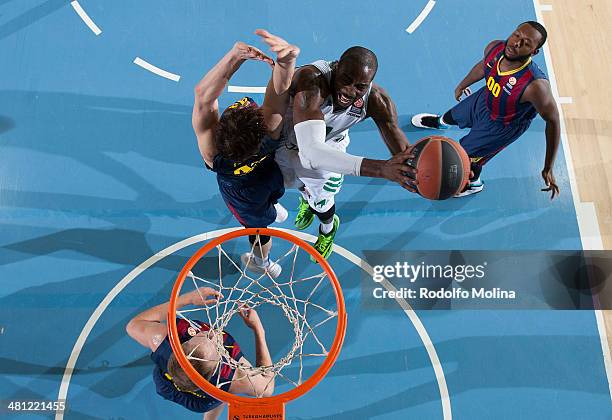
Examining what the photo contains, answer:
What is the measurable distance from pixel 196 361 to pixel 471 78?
2.84 m

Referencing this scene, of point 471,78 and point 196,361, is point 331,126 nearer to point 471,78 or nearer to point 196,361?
point 471,78

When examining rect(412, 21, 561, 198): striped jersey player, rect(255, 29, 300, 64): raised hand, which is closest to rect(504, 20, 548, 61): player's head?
rect(412, 21, 561, 198): striped jersey player

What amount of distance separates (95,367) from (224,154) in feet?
5.79

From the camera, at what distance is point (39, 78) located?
5.14 metres

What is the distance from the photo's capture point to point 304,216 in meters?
4.66

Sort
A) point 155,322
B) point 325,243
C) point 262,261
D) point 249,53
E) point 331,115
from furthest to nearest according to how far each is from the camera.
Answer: point 325,243 < point 262,261 < point 155,322 < point 331,115 < point 249,53

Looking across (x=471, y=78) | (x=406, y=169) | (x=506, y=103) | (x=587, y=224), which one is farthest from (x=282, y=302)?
(x=587, y=224)

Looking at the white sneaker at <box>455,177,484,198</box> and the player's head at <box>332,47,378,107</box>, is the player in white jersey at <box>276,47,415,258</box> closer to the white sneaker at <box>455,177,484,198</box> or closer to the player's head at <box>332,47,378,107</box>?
the player's head at <box>332,47,378,107</box>

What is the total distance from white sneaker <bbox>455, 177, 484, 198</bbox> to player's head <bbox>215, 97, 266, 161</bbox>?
191 cm

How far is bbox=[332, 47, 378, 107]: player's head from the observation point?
11.6ft

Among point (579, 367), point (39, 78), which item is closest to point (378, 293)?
point (579, 367)

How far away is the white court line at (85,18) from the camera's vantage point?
5.34 metres

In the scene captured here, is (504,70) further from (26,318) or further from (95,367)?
(26,318)

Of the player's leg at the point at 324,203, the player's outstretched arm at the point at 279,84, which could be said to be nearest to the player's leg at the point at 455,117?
the player's leg at the point at 324,203
